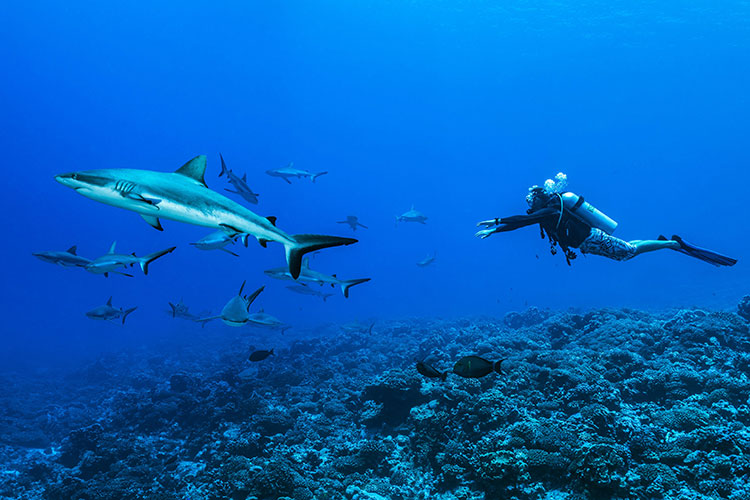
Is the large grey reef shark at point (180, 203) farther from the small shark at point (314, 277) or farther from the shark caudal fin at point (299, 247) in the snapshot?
the small shark at point (314, 277)

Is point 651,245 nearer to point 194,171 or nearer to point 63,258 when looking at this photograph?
point 194,171

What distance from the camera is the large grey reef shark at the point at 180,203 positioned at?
2422mm

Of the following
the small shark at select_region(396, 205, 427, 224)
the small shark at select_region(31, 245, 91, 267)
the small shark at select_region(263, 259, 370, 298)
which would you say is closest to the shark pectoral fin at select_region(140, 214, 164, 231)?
the small shark at select_region(263, 259, 370, 298)

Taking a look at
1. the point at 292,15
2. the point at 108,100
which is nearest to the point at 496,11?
the point at 292,15

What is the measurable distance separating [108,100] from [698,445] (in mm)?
191410

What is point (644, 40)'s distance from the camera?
7931 centimetres

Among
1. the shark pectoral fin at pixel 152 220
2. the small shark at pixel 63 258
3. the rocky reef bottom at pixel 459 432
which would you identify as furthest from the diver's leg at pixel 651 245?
the small shark at pixel 63 258

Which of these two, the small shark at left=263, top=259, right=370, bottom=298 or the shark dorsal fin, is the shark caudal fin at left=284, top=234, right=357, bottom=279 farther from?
the small shark at left=263, top=259, right=370, bottom=298

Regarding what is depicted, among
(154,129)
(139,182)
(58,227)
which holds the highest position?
(154,129)

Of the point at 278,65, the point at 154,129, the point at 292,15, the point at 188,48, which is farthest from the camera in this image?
the point at 154,129

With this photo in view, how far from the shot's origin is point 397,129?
16012cm

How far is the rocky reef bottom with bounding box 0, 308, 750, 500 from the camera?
500cm

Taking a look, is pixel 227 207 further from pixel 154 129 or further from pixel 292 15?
pixel 154 129

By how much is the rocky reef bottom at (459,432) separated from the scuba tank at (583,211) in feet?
10.2
